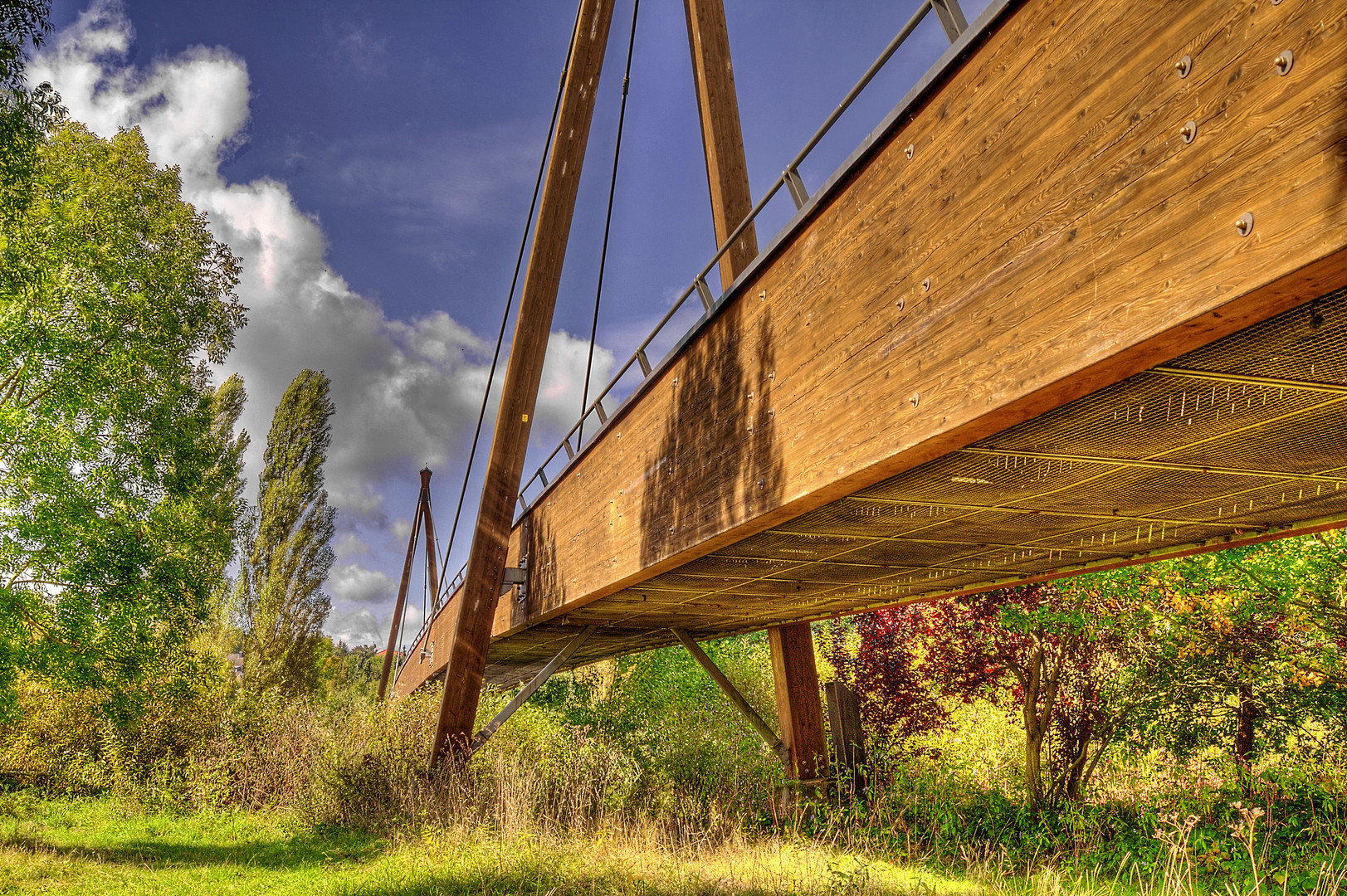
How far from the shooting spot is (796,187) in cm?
318

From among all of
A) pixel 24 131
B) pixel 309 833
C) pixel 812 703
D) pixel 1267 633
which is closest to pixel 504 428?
pixel 24 131

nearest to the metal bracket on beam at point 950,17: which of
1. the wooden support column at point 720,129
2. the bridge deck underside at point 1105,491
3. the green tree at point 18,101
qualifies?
the bridge deck underside at point 1105,491

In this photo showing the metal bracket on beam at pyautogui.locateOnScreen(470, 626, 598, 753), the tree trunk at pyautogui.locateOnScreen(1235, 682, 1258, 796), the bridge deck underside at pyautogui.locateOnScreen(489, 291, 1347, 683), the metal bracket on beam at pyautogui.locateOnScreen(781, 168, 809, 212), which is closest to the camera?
the bridge deck underside at pyautogui.locateOnScreen(489, 291, 1347, 683)

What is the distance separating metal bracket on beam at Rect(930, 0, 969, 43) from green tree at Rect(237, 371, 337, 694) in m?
21.1

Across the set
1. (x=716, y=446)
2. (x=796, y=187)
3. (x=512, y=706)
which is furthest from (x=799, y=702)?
(x=796, y=187)

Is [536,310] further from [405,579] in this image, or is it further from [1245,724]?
[405,579]

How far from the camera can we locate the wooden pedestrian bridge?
148cm

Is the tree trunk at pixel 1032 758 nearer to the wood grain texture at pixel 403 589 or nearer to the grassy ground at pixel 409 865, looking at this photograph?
the grassy ground at pixel 409 865

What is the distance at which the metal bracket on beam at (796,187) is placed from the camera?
315cm

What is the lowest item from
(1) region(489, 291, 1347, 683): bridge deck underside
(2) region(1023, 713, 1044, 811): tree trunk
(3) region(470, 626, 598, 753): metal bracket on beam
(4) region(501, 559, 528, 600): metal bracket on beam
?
(2) region(1023, 713, 1044, 811): tree trunk

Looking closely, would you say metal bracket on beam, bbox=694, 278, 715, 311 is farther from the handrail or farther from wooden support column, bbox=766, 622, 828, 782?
wooden support column, bbox=766, 622, 828, 782

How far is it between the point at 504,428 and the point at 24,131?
4.13 metres

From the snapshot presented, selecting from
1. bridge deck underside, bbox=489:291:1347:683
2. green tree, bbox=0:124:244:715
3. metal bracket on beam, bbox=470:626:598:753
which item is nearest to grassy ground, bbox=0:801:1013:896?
metal bracket on beam, bbox=470:626:598:753

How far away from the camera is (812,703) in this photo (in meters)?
8.29
